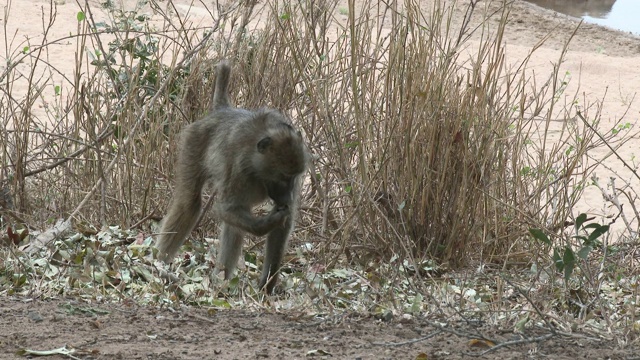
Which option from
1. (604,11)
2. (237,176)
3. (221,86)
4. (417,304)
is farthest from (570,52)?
(417,304)

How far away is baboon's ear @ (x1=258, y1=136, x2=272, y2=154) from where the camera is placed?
4754mm

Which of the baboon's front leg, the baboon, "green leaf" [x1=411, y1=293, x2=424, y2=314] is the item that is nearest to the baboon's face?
the baboon

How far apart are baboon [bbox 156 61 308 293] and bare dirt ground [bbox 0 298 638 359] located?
1.00 m

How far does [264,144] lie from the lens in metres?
4.77

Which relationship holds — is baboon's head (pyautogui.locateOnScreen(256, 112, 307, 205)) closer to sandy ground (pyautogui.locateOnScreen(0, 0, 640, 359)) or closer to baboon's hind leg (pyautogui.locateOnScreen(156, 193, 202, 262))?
baboon's hind leg (pyautogui.locateOnScreen(156, 193, 202, 262))

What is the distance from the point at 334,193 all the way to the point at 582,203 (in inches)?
218

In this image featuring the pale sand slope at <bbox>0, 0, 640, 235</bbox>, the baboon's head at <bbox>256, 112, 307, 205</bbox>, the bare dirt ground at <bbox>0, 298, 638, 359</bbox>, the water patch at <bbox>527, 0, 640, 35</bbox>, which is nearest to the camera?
the bare dirt ground at <bbox>0, 298, 638, 359</bbox>


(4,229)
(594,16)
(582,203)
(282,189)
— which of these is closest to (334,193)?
(282,189)

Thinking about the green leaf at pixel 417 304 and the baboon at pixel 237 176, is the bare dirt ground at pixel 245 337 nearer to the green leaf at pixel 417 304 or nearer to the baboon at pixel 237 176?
the green leaf at pixel 417 304

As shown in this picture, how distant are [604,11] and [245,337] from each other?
74.7ft

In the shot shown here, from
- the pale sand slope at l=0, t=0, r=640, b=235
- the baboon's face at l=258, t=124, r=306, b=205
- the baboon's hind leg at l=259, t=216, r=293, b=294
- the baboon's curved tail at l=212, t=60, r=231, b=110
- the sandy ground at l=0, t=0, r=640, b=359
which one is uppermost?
the baboon's curved tail at l=212, t=60, r=231, b=110

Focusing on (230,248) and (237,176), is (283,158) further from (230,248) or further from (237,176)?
(230,248)

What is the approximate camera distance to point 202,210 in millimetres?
5996

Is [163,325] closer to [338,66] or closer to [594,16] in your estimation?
[338,66]
